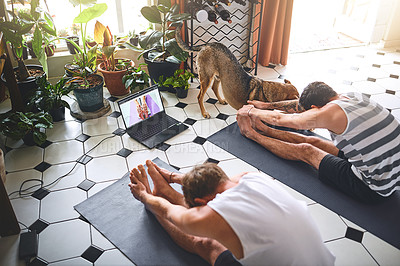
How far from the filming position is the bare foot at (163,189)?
2.18 metres

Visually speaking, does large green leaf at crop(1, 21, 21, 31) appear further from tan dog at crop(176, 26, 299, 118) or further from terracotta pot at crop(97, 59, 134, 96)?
tan dog at crop(176, 26, 299, 118)

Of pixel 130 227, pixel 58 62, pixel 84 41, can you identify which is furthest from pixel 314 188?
pixel 58 62

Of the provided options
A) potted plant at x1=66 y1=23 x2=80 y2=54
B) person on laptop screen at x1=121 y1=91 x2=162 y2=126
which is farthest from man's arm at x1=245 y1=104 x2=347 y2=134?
potted plant at x1=66 y1=23 x2=80 y2=54

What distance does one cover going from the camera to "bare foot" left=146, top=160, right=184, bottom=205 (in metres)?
2.18

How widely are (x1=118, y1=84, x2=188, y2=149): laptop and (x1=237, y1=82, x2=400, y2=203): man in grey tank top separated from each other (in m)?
0.94

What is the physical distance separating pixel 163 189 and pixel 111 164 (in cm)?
74

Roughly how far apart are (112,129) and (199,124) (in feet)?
2.63

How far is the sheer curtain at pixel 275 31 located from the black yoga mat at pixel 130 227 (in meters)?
2.48

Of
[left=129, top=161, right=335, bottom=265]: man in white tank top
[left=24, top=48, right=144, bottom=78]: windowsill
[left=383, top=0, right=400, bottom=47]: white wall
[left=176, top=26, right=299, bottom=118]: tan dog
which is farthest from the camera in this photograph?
[left=383, top=0, right=400, bottom=47]: white wall

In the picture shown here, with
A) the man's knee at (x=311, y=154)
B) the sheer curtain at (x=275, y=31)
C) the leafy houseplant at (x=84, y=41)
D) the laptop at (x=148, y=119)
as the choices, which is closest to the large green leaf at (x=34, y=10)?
the leafy houseplant at (x=84, y=41)

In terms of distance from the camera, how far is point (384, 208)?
7.68ft

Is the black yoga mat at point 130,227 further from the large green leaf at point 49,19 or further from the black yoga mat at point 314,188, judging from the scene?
the large green leaf at point 49,19

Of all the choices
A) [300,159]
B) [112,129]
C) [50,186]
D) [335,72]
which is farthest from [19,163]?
[335,72]

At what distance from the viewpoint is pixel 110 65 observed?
3590 mm
